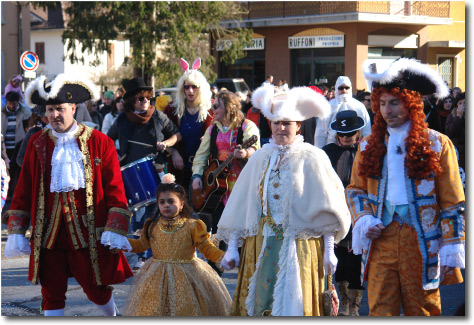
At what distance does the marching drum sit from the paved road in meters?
0.90

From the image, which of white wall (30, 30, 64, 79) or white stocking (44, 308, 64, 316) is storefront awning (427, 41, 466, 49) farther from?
white wall (30, 30, 64, 79)

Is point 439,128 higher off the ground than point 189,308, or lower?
higher

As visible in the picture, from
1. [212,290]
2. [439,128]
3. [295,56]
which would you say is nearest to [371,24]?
[295,56]

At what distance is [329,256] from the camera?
4609mm

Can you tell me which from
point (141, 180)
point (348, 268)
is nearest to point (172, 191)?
point (348, 268)

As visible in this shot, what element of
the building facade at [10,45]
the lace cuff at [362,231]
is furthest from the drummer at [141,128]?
the building facade at [10,45]

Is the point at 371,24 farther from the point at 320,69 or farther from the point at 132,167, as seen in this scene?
the point at 132,167

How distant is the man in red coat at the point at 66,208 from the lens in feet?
16.6

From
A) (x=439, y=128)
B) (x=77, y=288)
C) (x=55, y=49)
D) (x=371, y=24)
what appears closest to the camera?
(x=77, y=288)

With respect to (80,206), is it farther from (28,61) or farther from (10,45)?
(10,45)

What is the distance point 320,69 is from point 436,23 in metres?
4.86

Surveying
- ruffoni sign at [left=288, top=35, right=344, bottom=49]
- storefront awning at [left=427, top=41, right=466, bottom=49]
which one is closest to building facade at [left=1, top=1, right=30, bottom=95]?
ruffoni sign at [left=288, top=35, right=344, bottom=49]

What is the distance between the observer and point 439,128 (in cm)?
1254

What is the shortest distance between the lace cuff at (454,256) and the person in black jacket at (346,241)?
6.27ft
